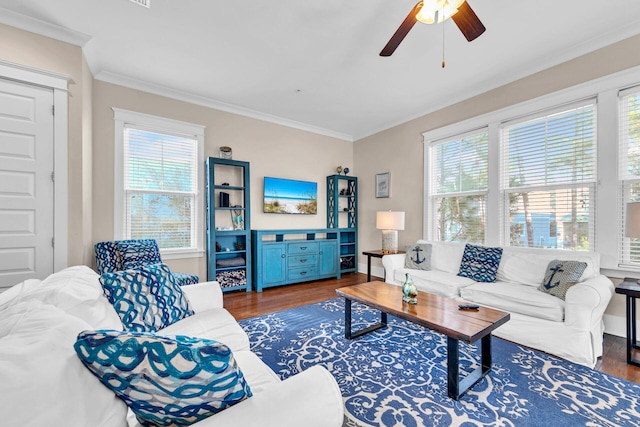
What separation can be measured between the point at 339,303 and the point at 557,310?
7.21ft

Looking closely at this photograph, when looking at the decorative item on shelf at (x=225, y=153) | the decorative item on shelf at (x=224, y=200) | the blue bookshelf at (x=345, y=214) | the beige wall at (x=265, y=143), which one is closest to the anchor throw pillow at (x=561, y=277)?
the beige wall at (x=265, y=143)

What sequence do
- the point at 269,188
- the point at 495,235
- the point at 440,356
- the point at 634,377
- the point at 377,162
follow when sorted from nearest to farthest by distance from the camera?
the point at 634,377
the point at 440,356
the point at 495,235
the point at 269,188
the point at 377,162

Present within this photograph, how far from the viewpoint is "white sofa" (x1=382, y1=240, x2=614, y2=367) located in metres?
2.16

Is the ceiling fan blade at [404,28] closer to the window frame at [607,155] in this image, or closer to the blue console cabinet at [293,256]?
the window frame at [607,155]

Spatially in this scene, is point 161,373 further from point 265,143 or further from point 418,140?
point 418,140

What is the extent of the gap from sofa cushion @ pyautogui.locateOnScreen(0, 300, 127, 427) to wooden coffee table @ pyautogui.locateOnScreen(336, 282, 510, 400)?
5.69 ft

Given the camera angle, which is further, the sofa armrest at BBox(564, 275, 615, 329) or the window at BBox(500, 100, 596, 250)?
the window at BBox(500, 100, 596, 250)

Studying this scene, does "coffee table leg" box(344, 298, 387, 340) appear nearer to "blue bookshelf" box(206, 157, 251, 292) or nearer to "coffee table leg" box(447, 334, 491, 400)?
"coffee table leg" box(447, 334, 491, 400)

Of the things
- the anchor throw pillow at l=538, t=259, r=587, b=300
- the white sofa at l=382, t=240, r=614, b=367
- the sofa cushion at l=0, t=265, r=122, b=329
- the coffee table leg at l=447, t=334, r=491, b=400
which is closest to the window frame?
the white sofa at l=382, t=240, r=614, b=367

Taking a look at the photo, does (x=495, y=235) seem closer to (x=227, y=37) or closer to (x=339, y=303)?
(x=339, y=303)

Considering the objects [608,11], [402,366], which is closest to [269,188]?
[402,366]

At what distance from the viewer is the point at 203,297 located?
2123 mm

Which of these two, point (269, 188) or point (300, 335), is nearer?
point (300, 335)

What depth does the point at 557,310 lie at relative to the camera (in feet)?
7.58
